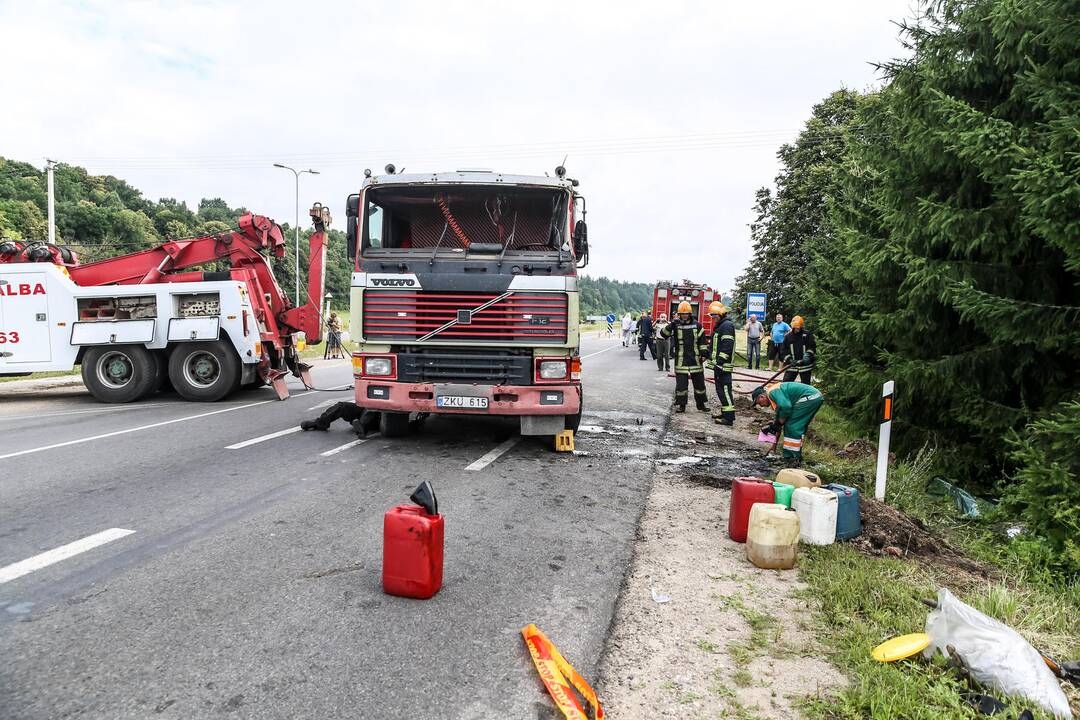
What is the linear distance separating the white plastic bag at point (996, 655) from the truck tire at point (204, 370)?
10.6 m

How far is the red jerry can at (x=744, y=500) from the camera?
15.0 ft

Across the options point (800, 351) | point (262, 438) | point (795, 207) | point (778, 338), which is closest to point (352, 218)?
point (262, 438)

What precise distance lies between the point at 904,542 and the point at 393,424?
5440mm

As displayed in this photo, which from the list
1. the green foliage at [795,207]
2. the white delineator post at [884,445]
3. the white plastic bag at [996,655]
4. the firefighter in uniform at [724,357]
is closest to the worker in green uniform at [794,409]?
the white delineator post at [884,445]

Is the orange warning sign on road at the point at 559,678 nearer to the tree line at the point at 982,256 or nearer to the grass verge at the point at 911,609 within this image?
the grass verge at the point at 911,609

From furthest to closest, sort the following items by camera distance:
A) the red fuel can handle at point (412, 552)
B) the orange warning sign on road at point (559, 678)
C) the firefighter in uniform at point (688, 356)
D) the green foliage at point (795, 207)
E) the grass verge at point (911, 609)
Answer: the green foliage at point (795, 207) → the firefighter in uniform at point (688, 356) → the red fuel can handle at point (412, 552) → the grass verge at point (911, 609) → the orange warning sign on road at point (559, 678)

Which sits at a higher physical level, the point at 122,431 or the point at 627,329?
the point at 627,329

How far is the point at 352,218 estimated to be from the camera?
746cm

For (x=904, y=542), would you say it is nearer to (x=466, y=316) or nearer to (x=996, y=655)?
(x=996, y=655)

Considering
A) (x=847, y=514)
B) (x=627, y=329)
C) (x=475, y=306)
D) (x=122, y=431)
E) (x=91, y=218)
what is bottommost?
(x=122, y=431)

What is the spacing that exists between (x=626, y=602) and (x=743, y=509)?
55.5 inches

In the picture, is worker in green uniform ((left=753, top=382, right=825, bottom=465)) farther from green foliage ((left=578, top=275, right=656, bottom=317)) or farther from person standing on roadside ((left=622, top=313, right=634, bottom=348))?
green foliage ((left=578, top=275, right=656, bottom=317))

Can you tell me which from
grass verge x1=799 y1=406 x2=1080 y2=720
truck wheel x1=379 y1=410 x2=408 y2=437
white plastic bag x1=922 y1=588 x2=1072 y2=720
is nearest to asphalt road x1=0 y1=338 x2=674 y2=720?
truck wheel x1=379 y1=410 x2=408 y2=437

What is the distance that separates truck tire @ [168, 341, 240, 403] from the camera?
11086mm
